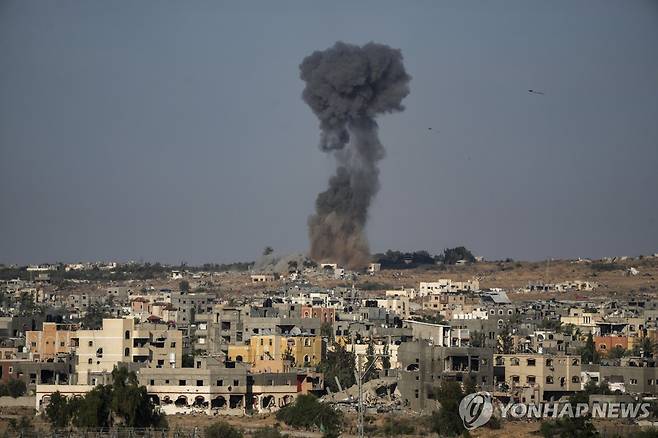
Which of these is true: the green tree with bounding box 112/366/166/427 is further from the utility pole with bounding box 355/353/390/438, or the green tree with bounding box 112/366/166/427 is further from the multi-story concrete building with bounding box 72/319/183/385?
the multi-story concrete building with bounding box 72/319/183/385

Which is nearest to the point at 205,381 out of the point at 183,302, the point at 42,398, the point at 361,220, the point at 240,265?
the point at 42,398

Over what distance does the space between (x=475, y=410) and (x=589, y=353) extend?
13660mm

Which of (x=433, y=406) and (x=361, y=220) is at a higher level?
(x=361, y=220)

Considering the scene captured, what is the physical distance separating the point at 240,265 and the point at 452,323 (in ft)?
199

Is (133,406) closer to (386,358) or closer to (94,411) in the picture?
(94,411)

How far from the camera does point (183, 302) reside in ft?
234

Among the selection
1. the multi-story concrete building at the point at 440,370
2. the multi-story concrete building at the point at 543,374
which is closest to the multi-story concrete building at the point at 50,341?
the multi-story concrete building at the point at 440,370

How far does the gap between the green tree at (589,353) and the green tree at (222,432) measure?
15.8 meters

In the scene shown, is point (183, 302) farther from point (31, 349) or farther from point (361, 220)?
point (361, 220)

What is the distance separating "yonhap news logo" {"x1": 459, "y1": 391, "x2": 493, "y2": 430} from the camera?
128ft

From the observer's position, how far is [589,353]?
52.9 m

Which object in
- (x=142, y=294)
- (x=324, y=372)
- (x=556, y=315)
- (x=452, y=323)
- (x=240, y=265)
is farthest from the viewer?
(x=240, y=265)

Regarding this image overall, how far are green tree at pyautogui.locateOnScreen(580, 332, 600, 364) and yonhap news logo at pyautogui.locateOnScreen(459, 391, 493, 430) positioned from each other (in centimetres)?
1050

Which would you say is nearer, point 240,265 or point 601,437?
point 601,437
